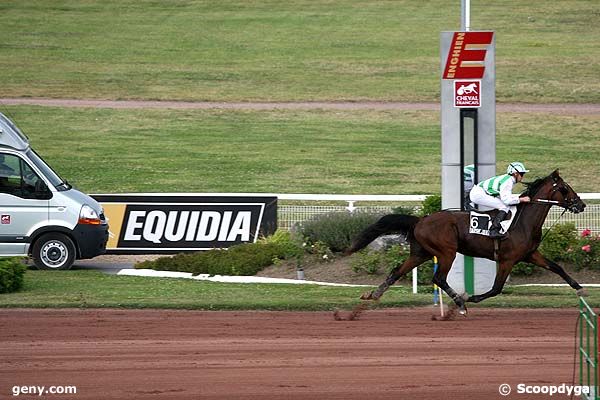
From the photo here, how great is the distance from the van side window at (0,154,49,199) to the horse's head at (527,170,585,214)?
847 cm

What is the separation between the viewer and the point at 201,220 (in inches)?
819

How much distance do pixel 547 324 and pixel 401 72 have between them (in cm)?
2846

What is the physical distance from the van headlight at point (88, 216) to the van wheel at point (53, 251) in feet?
1.29

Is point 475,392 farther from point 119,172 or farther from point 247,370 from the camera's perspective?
point 119,172

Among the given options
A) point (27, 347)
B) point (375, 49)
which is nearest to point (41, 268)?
point (27, 347)

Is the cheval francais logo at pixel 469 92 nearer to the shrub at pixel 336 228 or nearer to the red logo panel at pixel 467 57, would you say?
the red logo panel at pixel 467 57

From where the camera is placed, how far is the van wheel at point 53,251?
64.5 ft

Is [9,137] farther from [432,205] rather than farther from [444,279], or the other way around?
[444,279]

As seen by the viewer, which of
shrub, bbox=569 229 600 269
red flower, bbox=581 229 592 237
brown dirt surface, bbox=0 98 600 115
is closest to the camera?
shrub, bbox=569 229 600 269

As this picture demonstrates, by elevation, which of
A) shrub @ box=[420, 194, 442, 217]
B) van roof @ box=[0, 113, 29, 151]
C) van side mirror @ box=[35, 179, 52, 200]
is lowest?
shrub @ box=[420, 194, 442, 217]

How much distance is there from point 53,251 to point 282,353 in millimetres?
8358

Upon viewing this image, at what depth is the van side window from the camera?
19.5 m

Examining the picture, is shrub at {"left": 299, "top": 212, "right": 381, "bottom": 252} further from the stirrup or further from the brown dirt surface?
the brown dirt surface
